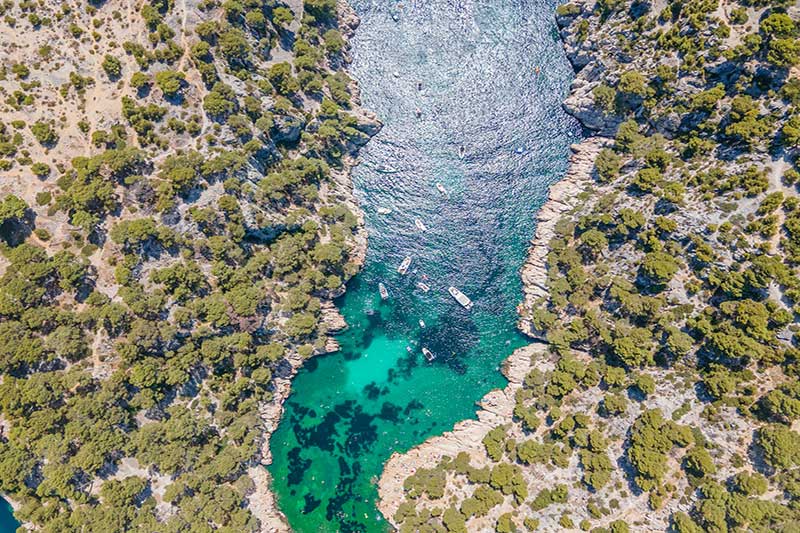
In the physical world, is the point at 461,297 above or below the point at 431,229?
below

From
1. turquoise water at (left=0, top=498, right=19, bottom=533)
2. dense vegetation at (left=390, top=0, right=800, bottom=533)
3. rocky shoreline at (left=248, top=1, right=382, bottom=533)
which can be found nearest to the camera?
dense vegetation at (left=390, top=0, right=800, bottom=533)

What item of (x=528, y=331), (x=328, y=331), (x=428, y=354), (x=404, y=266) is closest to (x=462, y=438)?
(x=428, y=354)

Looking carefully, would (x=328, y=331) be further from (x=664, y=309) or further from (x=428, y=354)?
(x=664, y=309)

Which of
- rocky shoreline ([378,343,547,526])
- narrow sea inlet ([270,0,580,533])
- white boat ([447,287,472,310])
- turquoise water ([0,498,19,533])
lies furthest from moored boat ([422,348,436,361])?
turquoise water ([0,498,19,533])

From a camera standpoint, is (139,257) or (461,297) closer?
(139,257)

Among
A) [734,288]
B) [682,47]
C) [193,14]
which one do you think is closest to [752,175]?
[734,288]

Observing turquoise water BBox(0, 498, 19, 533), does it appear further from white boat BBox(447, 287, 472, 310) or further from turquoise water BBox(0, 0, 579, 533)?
white boat BBox(447, 287, 472, 310)
